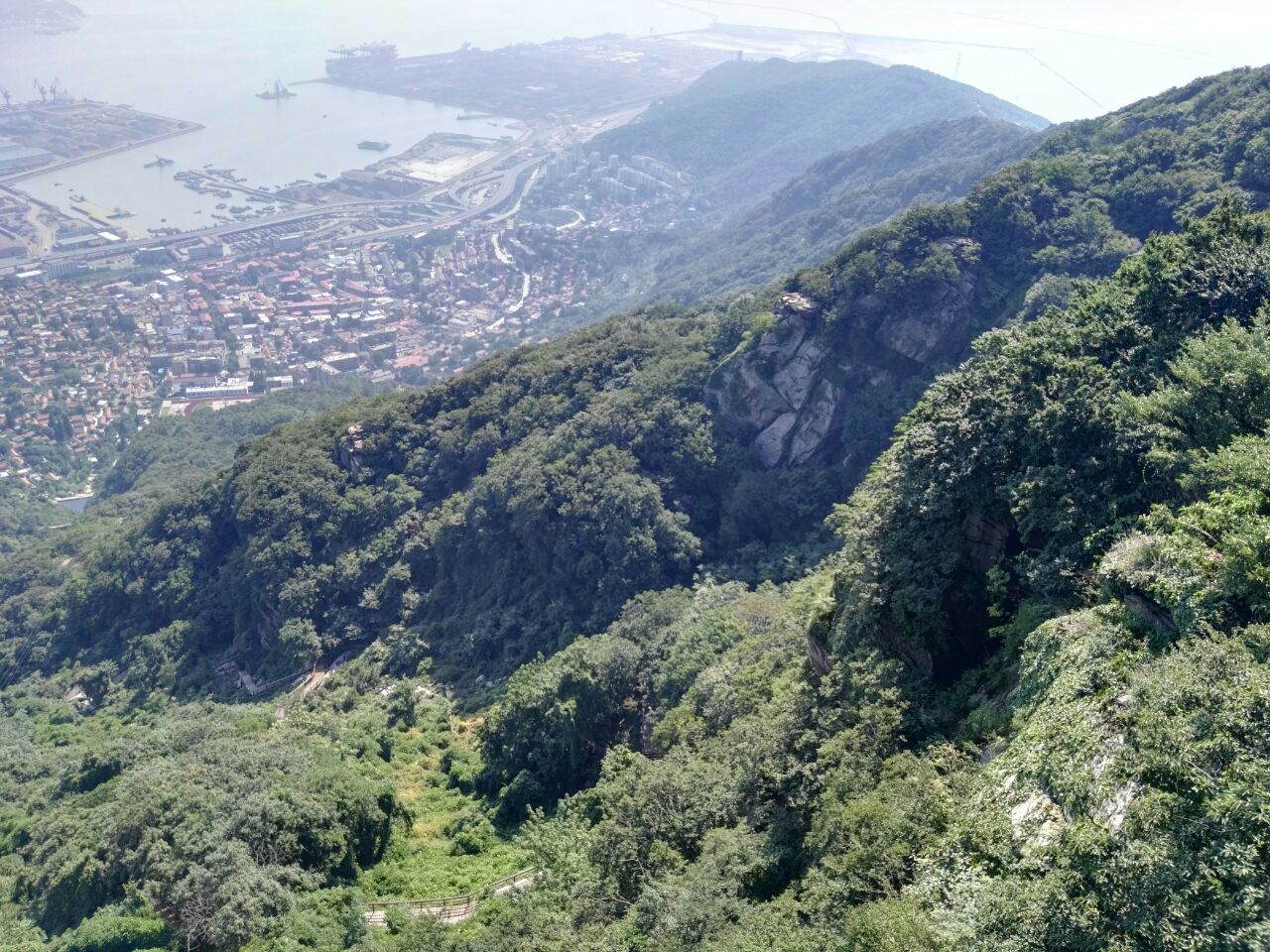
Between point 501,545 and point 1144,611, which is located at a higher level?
point 1144,611

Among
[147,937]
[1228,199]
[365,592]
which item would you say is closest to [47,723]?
[365,592]

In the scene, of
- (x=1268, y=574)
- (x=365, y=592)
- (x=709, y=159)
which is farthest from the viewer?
(x=709, y=159)

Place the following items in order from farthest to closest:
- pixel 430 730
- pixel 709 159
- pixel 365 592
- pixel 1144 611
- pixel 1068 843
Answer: pixel 709 159
pixel 365 592
pixel 430 730
pixel 1144 611
pixel 1068 843

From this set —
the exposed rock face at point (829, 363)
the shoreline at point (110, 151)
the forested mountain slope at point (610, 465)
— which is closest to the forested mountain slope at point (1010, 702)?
the forested mountain slope at point (610, 465)

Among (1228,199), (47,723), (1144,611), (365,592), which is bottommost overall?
(47,723)

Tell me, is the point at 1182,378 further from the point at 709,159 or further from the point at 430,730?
the point at 709,159

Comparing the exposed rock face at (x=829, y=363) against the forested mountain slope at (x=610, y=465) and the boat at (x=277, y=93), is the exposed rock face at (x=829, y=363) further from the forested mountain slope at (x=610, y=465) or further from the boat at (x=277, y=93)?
the boat at (x=277, y=93)

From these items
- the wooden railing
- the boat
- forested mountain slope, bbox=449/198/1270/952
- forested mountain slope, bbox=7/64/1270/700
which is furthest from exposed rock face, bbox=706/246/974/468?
the boat
